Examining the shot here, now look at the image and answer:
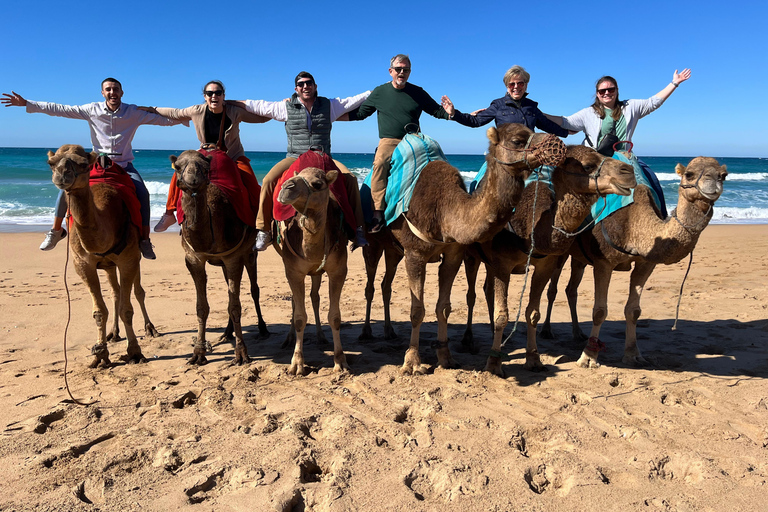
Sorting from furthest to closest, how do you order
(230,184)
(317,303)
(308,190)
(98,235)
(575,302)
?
(575,302), (317,303), (230,184), (98,235), (308,190)

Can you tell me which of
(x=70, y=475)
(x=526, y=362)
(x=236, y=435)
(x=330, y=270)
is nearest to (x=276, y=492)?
(x=236, y=435)

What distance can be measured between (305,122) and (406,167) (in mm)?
1431

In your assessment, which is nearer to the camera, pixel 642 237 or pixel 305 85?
pixel 642 237

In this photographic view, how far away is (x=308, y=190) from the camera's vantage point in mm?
4945

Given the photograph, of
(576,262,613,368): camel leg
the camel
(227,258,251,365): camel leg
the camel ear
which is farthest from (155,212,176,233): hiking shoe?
(576,262,613,368): camel leg

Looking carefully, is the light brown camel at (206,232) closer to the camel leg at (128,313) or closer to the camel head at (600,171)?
the camel leg at (128,313)

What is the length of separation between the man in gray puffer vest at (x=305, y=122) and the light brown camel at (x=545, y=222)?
1541 mm

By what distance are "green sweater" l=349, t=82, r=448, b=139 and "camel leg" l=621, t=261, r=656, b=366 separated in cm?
282

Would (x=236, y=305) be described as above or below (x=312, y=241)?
below

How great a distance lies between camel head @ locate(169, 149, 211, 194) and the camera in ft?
17.1

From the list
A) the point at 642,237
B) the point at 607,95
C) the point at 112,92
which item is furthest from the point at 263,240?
the point at 607,95

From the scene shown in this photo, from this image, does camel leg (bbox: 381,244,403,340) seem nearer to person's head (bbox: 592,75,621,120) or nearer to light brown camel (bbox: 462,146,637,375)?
light brown camel (bbox: 462,146,637,375)

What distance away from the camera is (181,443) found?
4180 millimetres

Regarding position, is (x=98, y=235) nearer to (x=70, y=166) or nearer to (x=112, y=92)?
(x=70, y=166)
